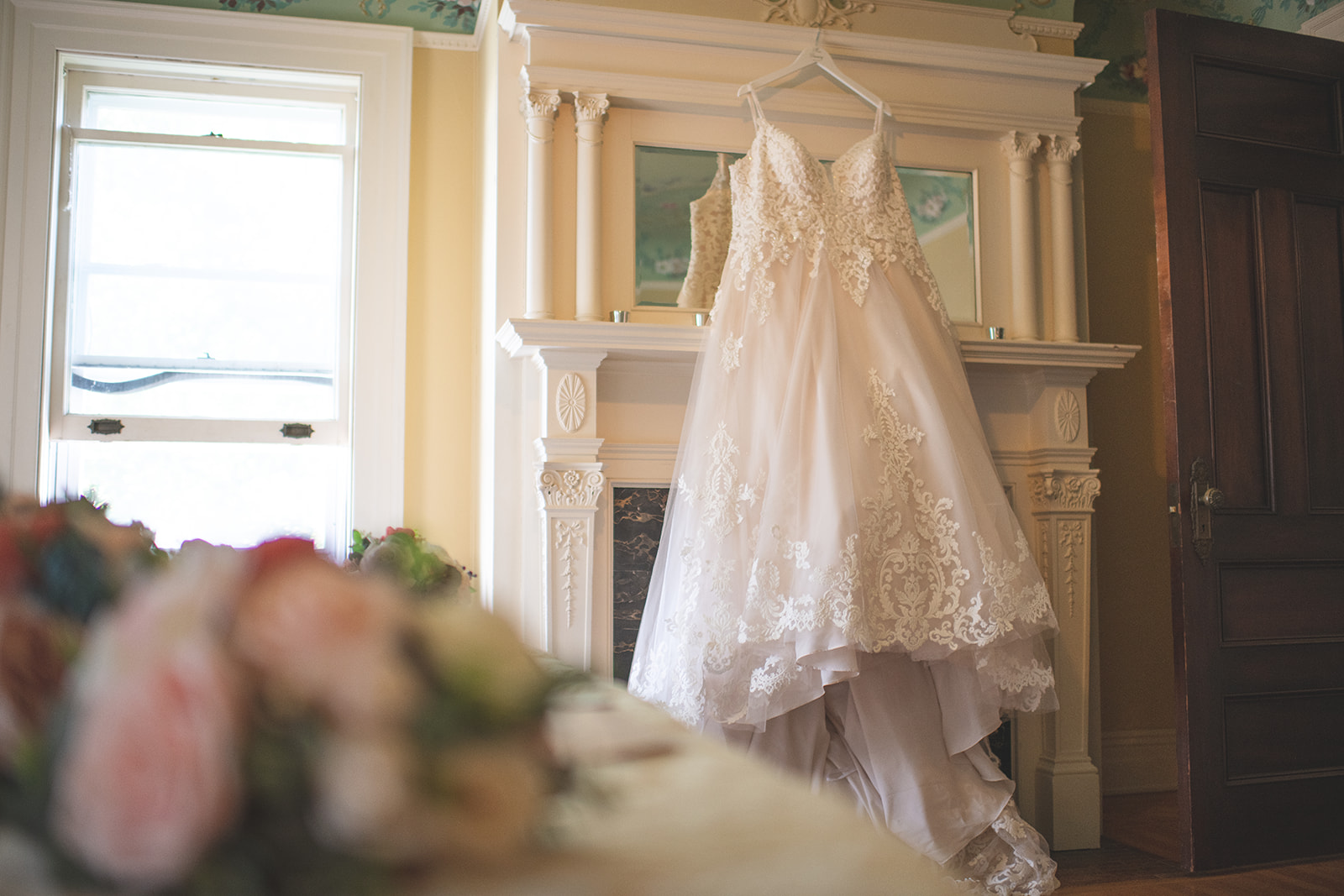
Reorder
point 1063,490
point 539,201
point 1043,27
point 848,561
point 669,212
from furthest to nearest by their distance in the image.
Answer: point 1043,27, point 1063,490, point 669,212, point 539,201, point 848,561

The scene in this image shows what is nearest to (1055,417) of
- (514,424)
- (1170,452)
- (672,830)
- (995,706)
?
(1170,452)

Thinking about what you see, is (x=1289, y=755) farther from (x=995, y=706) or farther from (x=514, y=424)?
(x=514, y=424)

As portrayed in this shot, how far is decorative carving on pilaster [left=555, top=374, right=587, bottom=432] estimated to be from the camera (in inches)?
101

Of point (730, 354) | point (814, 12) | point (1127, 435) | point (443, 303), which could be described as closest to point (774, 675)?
point (730, 354)

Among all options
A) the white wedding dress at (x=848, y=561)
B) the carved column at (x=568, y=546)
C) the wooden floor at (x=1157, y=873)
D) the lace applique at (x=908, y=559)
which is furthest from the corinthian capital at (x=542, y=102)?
the wooden floor at (x=1157, y=873)

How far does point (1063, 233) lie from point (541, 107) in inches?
65.2

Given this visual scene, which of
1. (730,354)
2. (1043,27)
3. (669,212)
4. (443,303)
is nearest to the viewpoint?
(730,354)

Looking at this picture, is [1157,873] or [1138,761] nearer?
[1157,873]

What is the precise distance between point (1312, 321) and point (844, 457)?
4.98ft

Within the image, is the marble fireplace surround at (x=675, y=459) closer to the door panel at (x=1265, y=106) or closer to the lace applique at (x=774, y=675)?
the lace applique at (x=774, y=675)

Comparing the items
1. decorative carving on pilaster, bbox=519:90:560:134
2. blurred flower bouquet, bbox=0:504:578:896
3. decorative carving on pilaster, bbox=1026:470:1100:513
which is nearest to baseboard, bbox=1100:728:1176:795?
decorative carving on pilaster, bbox=1026:470:1100:513

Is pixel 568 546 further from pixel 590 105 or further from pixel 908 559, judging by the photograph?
pixel 590 105

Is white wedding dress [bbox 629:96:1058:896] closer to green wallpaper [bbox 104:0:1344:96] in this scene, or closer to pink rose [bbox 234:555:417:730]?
green wallpaper [bbox 104:0:1344:96]

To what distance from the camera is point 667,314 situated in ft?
9.18
